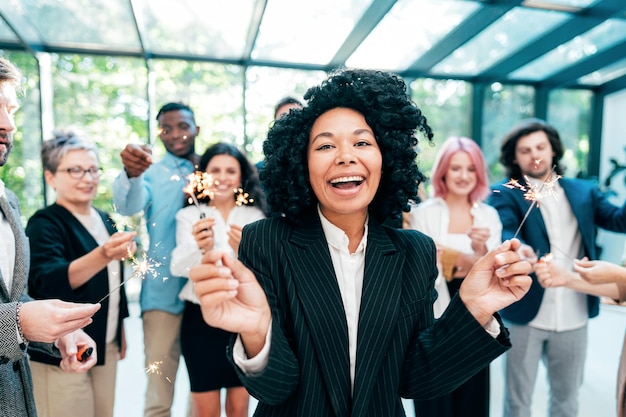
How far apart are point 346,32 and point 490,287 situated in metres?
4.08

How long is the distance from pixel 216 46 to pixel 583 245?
14.2 ft

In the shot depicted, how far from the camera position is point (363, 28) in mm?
4297

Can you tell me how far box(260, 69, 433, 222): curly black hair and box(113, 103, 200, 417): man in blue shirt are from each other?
3.66 feet

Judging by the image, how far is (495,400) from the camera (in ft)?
11.0

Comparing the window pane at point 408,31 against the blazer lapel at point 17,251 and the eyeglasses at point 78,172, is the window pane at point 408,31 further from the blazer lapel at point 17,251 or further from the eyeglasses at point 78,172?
the blazer lapel at point 17,251

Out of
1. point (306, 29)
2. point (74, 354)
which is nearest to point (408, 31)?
point (306, 29)

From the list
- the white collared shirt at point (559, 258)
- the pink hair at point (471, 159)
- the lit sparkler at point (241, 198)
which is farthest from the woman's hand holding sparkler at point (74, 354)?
the white collared shirt at point (559, 258)

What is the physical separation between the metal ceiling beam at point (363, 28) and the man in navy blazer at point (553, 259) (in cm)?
216

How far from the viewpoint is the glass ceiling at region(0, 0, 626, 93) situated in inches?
155

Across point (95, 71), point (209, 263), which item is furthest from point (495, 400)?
point (95, 71)

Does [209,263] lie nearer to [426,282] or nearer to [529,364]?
[426,282]

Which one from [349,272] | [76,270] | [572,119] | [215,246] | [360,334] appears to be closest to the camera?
[360,334]

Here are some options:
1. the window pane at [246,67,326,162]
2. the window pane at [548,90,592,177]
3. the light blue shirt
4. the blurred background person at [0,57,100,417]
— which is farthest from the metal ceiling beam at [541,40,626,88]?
the blurred background person at [0,57,100,417]

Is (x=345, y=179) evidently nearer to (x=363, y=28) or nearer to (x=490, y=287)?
(x=490, y=287)
